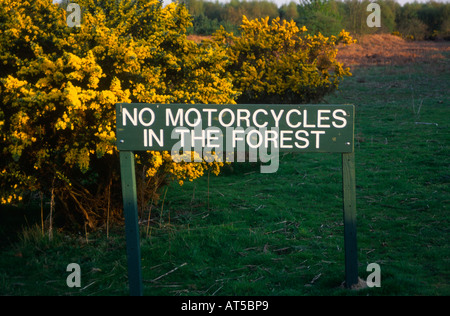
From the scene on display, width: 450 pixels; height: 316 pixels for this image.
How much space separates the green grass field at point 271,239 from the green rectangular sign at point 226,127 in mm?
1399

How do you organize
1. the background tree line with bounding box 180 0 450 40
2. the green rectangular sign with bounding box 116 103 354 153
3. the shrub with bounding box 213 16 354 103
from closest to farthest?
the green rectangular sign with bounding box 116 103 354 153 < the shrub with bounding box 213 16 354 103 < the background tree line with bounding box 180 0 450 40

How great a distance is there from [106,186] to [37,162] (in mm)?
974

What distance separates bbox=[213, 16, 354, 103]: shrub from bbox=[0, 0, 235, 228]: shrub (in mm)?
3661

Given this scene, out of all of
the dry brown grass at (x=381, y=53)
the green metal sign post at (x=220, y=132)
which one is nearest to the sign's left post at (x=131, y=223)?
the green metal sign post at (x=220, y=132)

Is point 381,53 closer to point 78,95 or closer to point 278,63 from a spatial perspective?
point 278,63

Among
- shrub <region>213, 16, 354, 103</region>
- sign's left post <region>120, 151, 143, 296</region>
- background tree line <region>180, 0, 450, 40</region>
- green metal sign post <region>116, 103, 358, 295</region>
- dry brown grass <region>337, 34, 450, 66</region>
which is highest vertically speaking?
background tree line <region>180, 0, 450, 40</region>

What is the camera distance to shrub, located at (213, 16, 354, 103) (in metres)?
10.1

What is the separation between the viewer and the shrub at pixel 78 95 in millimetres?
5133

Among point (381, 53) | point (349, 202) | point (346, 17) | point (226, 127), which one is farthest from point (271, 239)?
point (346, 17)

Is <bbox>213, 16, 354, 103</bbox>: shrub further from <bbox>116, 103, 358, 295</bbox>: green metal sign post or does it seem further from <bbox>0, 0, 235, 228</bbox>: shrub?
<bbox>116, 103, 358, 295</bbox>: green metal sign post

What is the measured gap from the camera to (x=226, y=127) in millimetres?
4008

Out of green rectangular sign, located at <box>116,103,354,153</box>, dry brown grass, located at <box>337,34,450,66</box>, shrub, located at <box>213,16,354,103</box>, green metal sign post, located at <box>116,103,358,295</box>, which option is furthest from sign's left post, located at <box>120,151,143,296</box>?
dry brown grass, located at <box>337,34,450,66</box>

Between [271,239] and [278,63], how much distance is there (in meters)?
5.66

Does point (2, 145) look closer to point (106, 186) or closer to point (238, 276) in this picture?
point (106, 186)
